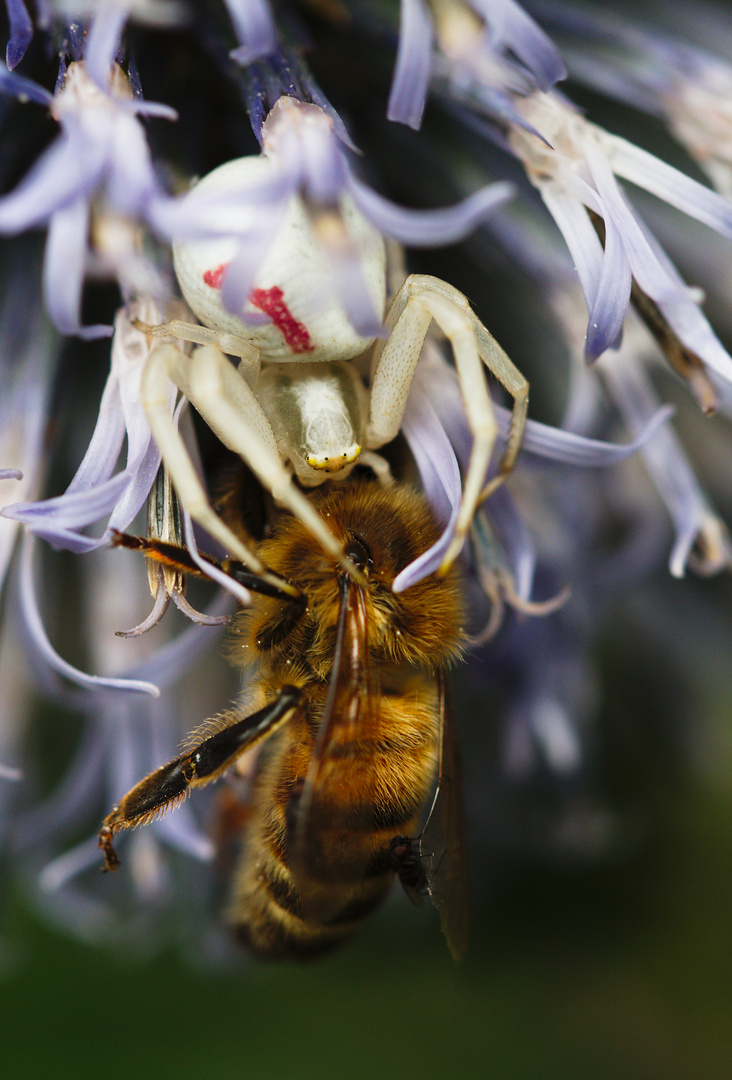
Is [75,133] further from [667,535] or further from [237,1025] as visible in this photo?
[237,1025]

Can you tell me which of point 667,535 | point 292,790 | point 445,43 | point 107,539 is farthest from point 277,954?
point 445,43

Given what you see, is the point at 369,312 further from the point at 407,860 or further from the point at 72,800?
the point at 72,800

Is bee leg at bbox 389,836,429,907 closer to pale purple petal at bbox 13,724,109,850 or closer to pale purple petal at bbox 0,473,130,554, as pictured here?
pale purple petal at bbox 0,473,130,554

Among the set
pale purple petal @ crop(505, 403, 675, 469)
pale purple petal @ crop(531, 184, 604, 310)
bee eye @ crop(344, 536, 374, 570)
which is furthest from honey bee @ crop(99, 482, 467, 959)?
pale purple petal @ crop(531, 184, 604, 310)

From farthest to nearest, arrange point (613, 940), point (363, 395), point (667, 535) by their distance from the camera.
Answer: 1. point (613, 940)
2. point (667, 535)
3. point (363, 395)

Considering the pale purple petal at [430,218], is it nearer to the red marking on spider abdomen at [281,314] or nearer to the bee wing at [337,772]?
the red marking on spider abdomen at [281,314]

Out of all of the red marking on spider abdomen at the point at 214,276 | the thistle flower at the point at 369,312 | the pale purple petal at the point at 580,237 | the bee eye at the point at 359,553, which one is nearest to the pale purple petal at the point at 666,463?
the thistle flower at the point at 369,312
